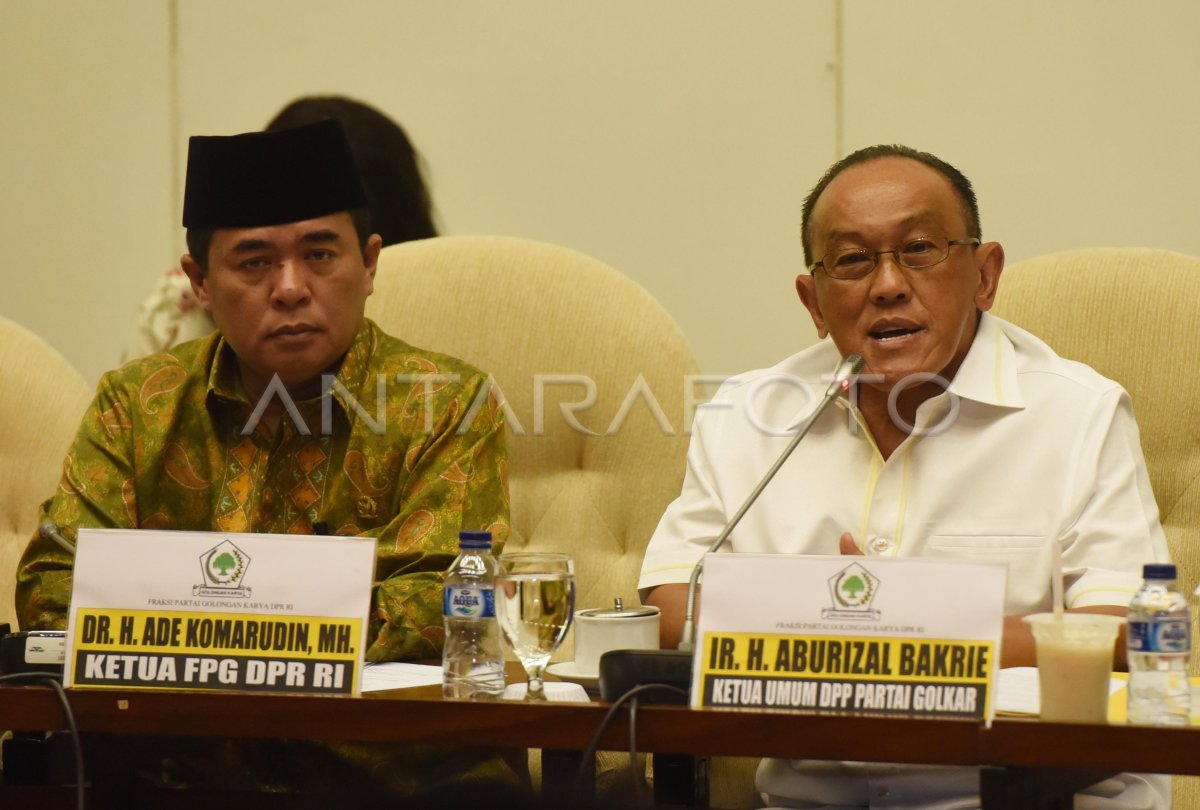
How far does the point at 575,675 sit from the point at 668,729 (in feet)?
0.98

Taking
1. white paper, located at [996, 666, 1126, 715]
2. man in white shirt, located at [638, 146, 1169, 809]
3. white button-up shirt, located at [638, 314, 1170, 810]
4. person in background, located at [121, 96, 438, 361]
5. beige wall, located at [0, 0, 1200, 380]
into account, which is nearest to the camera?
white paper, located at [996, 666, 1126, 715]

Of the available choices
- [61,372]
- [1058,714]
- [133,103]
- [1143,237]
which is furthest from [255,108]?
[1058,714]

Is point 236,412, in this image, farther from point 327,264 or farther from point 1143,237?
point 1143,237

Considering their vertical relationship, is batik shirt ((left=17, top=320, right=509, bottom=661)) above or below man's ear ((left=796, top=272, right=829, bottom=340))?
below

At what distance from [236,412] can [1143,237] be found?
6.35 ft

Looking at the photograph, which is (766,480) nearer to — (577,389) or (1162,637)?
(1162,637)

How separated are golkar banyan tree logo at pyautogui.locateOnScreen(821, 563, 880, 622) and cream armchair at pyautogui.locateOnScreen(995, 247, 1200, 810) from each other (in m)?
1.08

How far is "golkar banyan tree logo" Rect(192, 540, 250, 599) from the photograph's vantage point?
1.34 m

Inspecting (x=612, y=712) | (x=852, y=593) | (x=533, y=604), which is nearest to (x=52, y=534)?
(x=533, y=604)

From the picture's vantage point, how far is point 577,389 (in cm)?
240

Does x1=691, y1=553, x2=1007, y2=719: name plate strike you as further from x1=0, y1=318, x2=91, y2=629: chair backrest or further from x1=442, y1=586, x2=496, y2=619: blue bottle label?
x1=0, y1=318, x2=91, y2=629: chair backrest

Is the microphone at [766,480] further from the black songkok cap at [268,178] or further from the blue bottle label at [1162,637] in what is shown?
the black songkok cap at [268,178]

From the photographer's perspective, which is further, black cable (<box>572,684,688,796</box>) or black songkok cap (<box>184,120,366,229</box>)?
black songkok cap (<box>184,120,366,229</box>)

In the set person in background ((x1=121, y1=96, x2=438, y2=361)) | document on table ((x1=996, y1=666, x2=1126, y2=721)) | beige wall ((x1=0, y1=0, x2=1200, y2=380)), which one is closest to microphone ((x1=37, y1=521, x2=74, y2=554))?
document on table ((x1=996, y1=666, x2=1126, y2=721))
